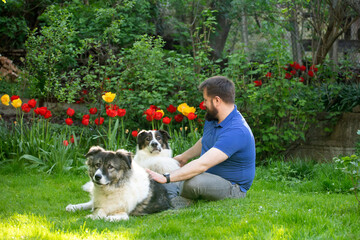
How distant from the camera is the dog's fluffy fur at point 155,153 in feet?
21.4

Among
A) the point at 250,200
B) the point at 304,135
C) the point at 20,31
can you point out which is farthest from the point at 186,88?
the point at 20,31

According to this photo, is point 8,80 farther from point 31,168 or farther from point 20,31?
point 31,168

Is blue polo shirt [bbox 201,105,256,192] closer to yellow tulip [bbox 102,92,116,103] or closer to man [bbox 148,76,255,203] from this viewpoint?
man [bbox 148,76,255,203]

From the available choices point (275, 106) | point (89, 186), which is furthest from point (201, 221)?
point (275, 106)

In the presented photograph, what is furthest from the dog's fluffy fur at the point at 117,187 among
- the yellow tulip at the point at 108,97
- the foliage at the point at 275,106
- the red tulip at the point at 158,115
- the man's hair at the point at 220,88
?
the foliage at the point at 275,106

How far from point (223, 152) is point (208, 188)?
1.85ft

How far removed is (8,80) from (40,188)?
714cm

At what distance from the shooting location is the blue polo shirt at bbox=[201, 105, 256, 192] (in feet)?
17.5

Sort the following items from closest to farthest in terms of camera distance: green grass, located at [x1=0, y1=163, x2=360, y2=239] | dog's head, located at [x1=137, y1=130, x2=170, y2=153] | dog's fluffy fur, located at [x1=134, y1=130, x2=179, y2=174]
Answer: green grass, located at [x1=0, y1=163, x2=360, y2=239], dog's fluffy fur, located at [x1=134, y1=130, x2=179, y2=174], dog's head, located at [x1=137, y1=130, x2=170, y2=153]

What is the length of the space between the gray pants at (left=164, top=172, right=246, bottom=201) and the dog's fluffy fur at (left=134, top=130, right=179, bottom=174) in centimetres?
85

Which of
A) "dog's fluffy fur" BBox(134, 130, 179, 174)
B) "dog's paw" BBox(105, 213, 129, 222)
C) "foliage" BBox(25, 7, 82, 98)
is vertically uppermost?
"foliage" BBox(25, 7, 82, 98)

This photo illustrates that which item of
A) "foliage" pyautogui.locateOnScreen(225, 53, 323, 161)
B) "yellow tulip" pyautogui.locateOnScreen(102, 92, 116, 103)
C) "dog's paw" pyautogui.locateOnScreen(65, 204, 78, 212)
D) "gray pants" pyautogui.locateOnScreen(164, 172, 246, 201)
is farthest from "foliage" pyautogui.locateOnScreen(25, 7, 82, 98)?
"gray pants" pyautogui.locateOnScreen(164, 172, 246, 201)

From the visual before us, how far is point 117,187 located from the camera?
508 centimetres

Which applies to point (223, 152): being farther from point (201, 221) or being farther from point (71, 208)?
point (71, 208)
